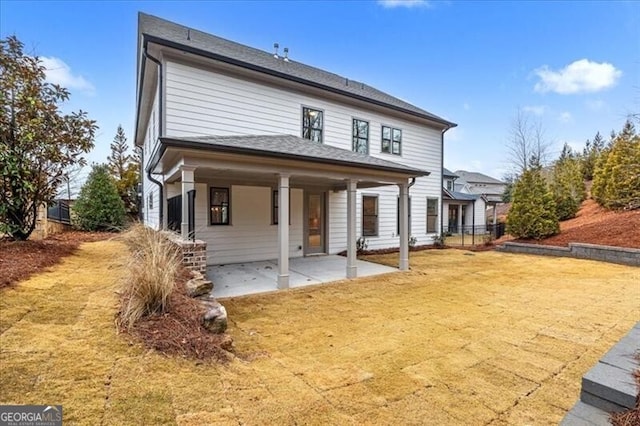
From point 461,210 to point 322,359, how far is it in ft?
79.0

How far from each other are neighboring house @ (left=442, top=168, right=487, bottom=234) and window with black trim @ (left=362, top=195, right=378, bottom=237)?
37.6ft

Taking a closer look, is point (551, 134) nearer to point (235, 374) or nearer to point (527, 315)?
point (527, 315)

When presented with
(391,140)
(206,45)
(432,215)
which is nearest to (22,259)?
(206,45)

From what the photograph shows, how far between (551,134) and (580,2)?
9.89 meters

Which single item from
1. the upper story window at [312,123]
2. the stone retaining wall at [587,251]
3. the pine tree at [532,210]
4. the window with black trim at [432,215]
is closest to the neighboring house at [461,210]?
the window with black trim at [432,215]

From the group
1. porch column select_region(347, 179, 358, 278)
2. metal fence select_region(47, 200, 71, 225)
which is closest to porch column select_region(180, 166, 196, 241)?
porch column select_region(347, 179, 358, 278)

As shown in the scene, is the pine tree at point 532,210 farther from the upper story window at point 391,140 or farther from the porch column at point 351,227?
the porch column at point 351,227

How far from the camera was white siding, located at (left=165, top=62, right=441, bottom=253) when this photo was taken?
813 cm

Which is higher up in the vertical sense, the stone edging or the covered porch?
the covered porch

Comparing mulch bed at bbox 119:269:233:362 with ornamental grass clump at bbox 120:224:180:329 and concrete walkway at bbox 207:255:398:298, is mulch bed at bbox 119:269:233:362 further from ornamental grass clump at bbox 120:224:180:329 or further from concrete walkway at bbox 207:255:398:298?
concrete walkway at bbox 207:255:398:298

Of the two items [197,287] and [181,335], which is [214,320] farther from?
[197,287]

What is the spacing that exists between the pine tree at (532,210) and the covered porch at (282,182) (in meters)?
6.94

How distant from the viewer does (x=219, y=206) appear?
913 centimetres

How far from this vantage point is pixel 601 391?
2.50 metres
